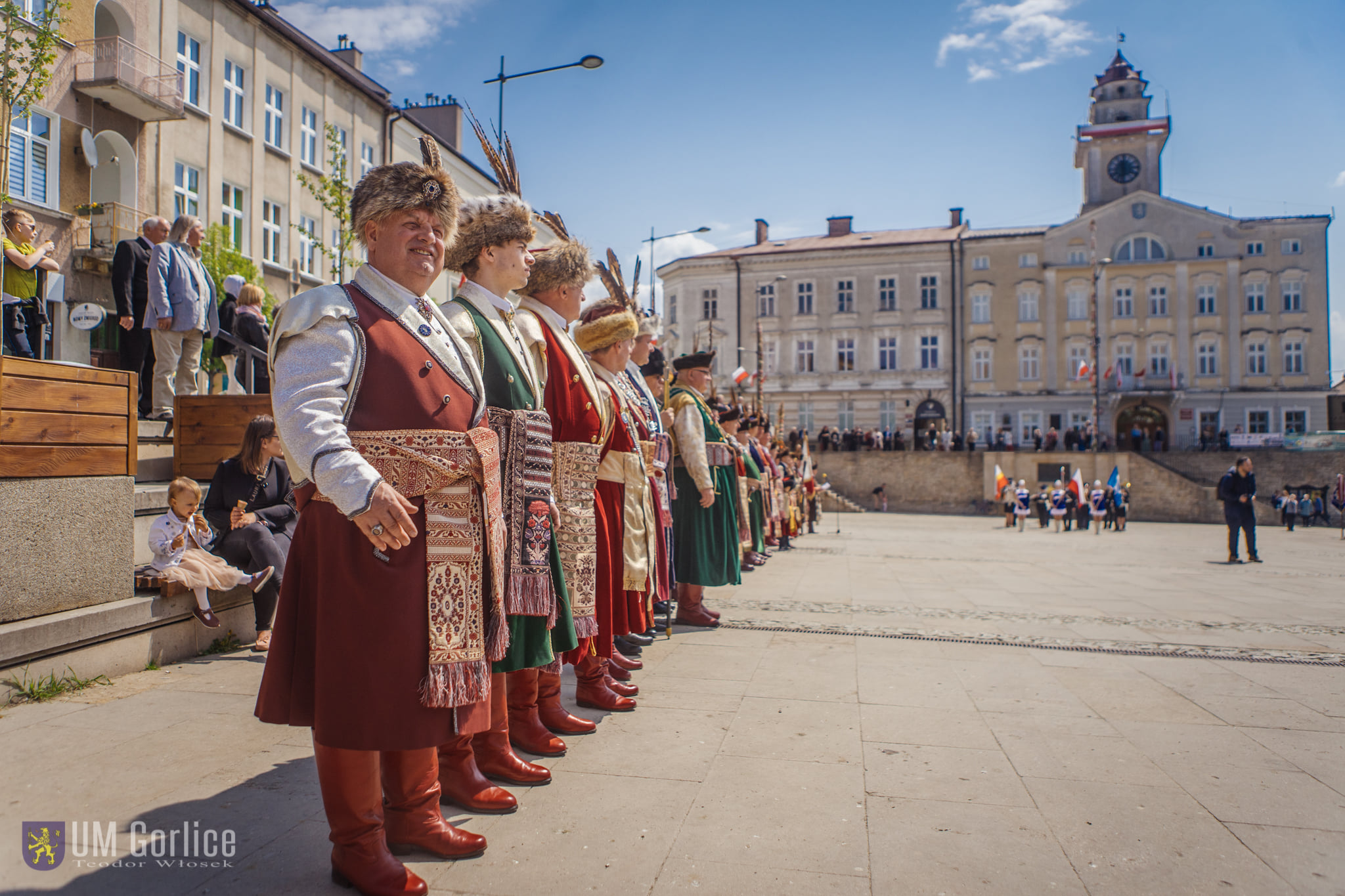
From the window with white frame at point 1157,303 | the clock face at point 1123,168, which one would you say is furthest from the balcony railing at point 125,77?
the clock face at point 1123,168

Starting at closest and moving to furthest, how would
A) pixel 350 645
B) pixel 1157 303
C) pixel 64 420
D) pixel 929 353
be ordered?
pixel 350 645 → pixel 64 420 → pixel 1157 303 → pixel 929 353

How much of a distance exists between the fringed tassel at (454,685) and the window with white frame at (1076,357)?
5093 centimetres

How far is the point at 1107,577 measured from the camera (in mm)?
12492

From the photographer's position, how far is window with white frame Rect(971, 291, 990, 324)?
49.7 m

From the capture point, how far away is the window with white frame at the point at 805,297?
52.2m

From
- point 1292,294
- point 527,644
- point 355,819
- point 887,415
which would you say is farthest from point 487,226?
point 1292,294

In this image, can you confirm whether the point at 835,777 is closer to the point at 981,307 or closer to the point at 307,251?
the point at 307,251

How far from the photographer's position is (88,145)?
17.7m

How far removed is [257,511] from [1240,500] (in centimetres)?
1615

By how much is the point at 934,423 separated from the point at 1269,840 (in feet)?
160

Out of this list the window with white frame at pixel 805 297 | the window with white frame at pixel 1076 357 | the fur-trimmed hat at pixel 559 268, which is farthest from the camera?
the window with white frame at pixel 805 297

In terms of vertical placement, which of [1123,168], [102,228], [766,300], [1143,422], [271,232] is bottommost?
[1143,422]

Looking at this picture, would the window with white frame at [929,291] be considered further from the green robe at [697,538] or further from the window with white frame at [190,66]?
the green robe at [697,538]

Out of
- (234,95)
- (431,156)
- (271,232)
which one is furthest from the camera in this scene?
(271,232)
